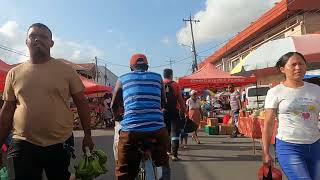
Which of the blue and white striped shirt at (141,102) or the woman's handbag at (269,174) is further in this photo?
the blue and white striped shirt at (141,102)

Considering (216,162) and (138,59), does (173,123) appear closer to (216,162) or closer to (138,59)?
(216,162)

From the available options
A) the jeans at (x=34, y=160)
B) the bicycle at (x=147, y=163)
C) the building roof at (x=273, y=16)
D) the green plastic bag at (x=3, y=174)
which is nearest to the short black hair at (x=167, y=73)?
the bicycle at (x=147, y=163)

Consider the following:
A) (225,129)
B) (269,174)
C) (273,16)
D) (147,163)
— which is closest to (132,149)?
(147,163)

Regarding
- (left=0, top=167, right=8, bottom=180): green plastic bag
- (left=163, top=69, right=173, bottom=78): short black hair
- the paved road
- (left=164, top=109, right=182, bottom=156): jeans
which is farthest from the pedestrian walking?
(left=164, top=109, right=182, bottom=156): jeans

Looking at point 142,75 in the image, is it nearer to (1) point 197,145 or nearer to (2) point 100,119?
(1) point 197,145

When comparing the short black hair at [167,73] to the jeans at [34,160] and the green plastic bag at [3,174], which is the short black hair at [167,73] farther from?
the jeans at [34,160]

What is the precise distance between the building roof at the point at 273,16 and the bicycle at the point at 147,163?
1996 cm

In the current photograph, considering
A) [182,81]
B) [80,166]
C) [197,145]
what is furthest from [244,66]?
[182,81]

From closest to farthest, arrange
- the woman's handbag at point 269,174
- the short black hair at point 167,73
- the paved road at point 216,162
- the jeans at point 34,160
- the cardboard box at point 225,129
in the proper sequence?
the jeans at point 34,160
the woman's handbag at point 269,174
the paved road at point 216,162
the short black hair at point 167,73
the cardboard box at point 225,129

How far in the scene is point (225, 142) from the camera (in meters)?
14.1

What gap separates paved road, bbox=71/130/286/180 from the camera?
8.45 m

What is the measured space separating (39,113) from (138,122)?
1258mm

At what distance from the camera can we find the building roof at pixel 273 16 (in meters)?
23.4

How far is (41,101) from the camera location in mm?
3949
